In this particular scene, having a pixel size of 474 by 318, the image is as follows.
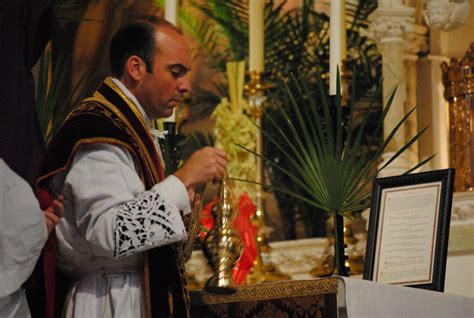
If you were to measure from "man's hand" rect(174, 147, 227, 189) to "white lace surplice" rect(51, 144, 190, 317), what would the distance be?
4cm

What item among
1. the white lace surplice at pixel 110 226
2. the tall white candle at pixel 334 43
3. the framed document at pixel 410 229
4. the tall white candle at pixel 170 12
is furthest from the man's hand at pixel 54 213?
the tall white candle at pixel 170 12

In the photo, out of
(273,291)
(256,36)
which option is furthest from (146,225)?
(256,36)

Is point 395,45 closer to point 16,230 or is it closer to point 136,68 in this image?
point 136,68

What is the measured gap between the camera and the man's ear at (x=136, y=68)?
3824mm

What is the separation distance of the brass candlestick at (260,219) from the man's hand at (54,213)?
8.16ft

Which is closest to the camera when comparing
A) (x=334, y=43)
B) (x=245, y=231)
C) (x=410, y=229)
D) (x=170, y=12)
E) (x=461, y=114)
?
(x=410, y=229)

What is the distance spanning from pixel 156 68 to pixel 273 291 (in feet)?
2.21

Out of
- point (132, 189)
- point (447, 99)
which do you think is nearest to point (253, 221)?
point (447, 99)

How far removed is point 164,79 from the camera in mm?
3820

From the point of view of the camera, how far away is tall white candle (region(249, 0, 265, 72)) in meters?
6.53

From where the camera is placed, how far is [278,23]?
24.4 feet

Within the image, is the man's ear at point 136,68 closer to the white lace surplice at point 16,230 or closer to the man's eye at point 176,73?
the man's eye at point 176,73

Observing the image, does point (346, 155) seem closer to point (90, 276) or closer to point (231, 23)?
point (90, 276)

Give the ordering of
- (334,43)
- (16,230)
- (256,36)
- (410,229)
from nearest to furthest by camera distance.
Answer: (16,230) < (410,229) < (334,43) < (256,36)
